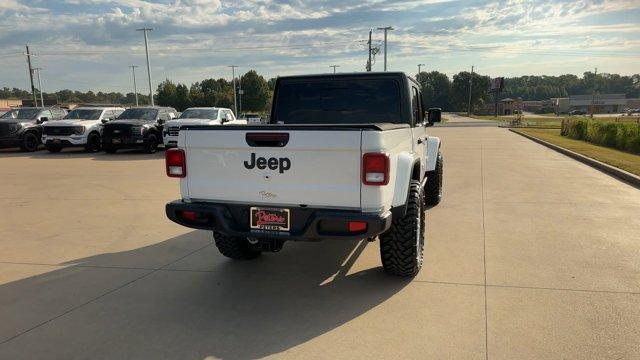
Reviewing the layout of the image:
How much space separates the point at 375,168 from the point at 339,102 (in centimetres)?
222

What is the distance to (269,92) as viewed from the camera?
99562mm

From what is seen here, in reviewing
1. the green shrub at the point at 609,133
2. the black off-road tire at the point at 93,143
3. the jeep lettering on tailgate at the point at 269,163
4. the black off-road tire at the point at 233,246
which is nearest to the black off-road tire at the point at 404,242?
the jeep lettering on tailgate at the point at 269,163

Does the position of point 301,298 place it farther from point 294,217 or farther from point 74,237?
point 74,237

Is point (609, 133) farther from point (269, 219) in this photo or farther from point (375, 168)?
point (269, 219)

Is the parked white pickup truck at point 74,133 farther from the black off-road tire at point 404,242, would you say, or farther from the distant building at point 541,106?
the distant building at point 541,106

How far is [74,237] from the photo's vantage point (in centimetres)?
615

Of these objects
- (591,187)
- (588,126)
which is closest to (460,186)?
(591,187)

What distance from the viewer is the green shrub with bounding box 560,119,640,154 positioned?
58.0ft

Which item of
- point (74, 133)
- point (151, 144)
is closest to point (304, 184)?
point (151, 144)

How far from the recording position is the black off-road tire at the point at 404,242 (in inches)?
166

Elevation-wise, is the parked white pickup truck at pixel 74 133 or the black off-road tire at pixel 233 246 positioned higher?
the parked white pickup truck at pixel 74 133

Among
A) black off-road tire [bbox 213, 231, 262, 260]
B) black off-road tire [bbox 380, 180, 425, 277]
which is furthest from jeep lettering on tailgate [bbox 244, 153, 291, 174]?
black off-road tire [bbox 213, 231, 262, 260]

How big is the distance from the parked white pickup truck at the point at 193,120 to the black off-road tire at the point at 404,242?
12.9 metres

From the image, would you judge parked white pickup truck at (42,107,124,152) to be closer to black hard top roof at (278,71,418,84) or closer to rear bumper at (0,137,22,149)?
rear bumper at (0,137,22,149)
